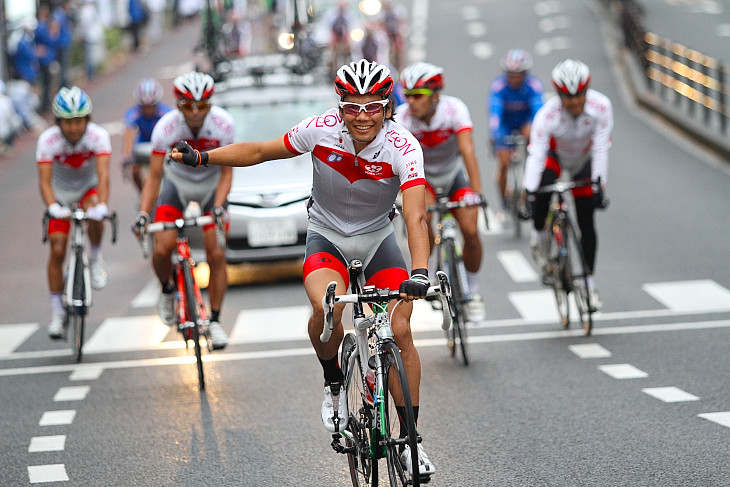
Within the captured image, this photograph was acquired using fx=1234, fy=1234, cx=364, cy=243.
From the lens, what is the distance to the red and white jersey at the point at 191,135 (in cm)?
931

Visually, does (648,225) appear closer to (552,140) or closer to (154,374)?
(552,140)

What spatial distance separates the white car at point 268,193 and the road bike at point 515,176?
2.28m

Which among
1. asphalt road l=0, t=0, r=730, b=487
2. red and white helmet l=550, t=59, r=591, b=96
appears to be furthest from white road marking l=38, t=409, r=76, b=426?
red and white helmet l=550, t=59, r=591, b=96

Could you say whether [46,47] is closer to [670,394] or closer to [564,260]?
[564,260]

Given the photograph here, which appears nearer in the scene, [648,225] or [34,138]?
[648,225]

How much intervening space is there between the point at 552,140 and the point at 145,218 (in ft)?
12.0

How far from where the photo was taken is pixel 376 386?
5.57 meters

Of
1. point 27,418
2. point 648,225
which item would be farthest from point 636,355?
point 648,225

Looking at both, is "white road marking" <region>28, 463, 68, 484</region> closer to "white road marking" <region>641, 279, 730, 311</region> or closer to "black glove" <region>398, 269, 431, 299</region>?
"black glove" <region>398, 269, 431, 299</region>

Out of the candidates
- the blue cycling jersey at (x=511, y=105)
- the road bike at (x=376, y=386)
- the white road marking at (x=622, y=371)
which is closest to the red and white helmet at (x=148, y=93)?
the blue cycling jersey at (x=511, y=105)

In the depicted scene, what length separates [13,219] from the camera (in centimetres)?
1880

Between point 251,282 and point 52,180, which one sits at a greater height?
point 52,180

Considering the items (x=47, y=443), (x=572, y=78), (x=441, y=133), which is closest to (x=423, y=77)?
(x=441, y=133)

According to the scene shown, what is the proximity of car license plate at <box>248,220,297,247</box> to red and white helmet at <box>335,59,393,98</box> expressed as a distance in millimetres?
6955
